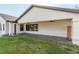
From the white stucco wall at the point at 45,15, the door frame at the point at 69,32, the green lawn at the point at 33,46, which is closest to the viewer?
the green lawn at the point at 33,46

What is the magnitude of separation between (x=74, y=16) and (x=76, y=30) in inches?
12.0

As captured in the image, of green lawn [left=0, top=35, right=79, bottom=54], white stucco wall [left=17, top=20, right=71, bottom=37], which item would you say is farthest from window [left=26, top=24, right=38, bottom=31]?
green lawn [left=0, top=35, right=79, bottom=54]

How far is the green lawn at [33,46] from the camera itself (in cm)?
364

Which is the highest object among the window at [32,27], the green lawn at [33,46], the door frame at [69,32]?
the window at [32,27]

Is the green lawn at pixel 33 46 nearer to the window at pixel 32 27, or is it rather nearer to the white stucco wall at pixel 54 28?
the white stucco wall at pixel 54 28

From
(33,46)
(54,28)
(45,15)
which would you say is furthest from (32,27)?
(33,46)

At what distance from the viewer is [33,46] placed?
148 inches

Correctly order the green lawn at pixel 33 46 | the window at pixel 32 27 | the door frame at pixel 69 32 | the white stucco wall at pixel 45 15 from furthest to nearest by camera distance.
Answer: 1. the window at pixel 32 27
2. the white stucco wall at pixel 45 15
3. the door frame at pixel 69 32
4. the green lawn at pixel 33 46

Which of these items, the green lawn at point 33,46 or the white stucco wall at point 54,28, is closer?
the green lawn at point 33,46

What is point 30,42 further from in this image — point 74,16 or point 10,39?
point 74,16

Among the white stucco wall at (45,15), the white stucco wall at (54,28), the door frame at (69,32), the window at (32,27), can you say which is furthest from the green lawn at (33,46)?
the window at (32,27)
